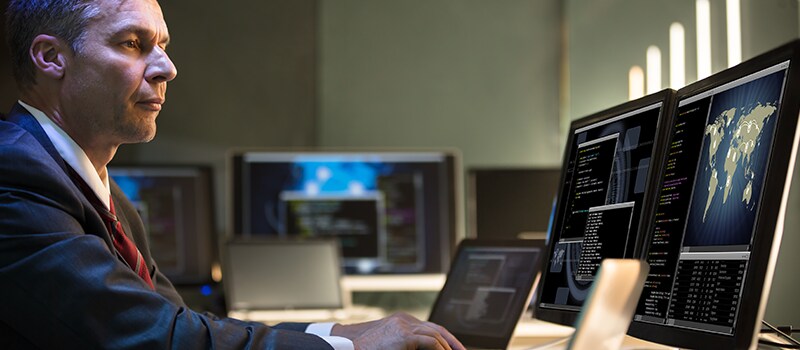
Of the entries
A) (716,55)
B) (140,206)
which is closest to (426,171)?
(140,206)

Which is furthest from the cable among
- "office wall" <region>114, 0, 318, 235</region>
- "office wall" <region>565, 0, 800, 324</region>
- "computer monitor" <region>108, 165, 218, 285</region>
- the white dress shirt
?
"office wall" <region>114, 0, 318, 235</region>

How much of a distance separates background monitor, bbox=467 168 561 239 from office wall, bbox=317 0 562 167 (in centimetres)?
45

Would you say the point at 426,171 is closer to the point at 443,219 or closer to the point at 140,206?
the point at 443,219

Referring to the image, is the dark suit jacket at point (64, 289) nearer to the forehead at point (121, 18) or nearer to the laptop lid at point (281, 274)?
the forehead at point (121, 18)

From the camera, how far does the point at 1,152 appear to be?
3.80ft

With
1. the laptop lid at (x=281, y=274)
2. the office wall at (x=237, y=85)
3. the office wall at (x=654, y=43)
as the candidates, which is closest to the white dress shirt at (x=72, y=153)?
the office wall at (x=654, y=43)

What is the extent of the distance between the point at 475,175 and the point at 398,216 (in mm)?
302

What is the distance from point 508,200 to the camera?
10.3 ft

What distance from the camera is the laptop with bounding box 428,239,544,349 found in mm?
1554

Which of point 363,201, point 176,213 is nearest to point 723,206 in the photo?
point 363,201

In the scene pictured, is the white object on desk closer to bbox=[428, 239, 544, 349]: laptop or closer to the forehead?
bbox=[428, 239, 544, 349]: laptop

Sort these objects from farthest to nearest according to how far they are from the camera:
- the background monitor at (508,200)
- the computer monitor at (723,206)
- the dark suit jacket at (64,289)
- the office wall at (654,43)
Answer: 1. the background monitor at (508,200)
2. the office wall at (654,43)
3. the dark suit jacket at (64,289)
4. the computer monitor at (723,206)

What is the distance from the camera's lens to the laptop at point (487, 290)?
5.10 feet

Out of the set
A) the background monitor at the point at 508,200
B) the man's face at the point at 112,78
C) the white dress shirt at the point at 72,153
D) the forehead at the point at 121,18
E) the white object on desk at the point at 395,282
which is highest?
the forehead at the point at 121,18
